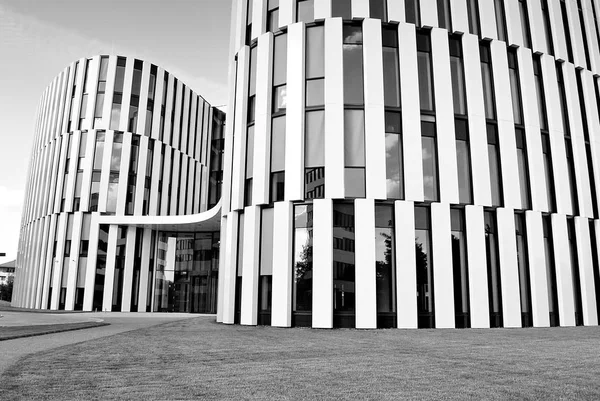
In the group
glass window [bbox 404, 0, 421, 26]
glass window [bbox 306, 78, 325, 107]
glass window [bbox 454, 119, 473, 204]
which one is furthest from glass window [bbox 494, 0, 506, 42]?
glass window [bbox 306, 78, 325, 107]

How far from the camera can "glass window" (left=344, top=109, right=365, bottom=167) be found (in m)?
17.6

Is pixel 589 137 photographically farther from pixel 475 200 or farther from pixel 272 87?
pixel 272 87

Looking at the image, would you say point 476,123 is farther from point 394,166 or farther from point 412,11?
point 412,11

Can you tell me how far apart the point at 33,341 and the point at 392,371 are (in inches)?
349

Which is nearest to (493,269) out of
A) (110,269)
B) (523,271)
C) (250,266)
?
(523,271)

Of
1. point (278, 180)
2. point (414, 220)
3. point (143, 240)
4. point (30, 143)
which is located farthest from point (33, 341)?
point (30, 143)

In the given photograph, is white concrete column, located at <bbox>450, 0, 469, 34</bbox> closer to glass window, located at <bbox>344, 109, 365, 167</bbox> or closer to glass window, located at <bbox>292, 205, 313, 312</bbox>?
glass window, located at <bbox>344, 109, 365, 167</bbox>

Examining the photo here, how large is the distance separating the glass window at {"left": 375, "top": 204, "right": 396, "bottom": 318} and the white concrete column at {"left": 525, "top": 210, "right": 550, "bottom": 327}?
5684mm

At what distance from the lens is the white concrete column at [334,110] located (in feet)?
56.4

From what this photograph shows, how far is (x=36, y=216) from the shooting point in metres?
42.0

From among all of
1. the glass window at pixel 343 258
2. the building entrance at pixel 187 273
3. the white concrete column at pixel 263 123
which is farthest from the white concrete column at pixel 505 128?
the building entrance at pixel 187 273

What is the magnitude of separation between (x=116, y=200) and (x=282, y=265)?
2425cm

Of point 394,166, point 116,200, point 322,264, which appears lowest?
point 322,264

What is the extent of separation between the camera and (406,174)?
17359 mm
